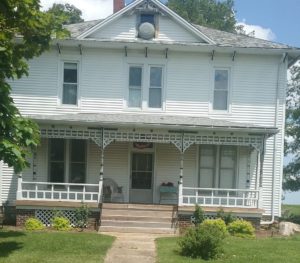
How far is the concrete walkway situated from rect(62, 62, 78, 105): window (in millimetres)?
7187

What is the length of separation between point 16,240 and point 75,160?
7.14 meters

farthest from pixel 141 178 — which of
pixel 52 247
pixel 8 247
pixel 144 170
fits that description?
pixel 8 247

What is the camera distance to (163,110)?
72.2 feet

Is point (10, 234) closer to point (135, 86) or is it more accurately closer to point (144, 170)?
point (144, 170)

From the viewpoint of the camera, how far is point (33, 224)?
18.2 meters

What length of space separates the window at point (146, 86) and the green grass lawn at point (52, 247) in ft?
23.7

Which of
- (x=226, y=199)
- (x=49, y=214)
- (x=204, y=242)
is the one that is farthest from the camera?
(x=226, y=199)

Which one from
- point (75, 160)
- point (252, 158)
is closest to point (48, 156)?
point (75, 160)

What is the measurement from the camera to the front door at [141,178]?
865 inches

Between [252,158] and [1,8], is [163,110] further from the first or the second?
[1,8]

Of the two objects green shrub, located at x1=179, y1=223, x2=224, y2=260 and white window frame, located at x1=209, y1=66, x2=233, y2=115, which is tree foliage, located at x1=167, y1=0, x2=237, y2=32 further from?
green shrub, located at x1=179, y1=223, x2=224, y2=260

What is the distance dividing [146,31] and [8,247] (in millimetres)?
11537

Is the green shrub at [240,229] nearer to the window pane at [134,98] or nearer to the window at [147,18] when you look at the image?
the window pane at [134,98]

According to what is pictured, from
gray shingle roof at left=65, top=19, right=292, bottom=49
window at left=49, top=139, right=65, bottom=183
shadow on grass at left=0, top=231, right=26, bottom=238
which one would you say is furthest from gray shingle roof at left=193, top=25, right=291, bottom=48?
shadow on grass at left=0, top=231, right=26, bottom=238
